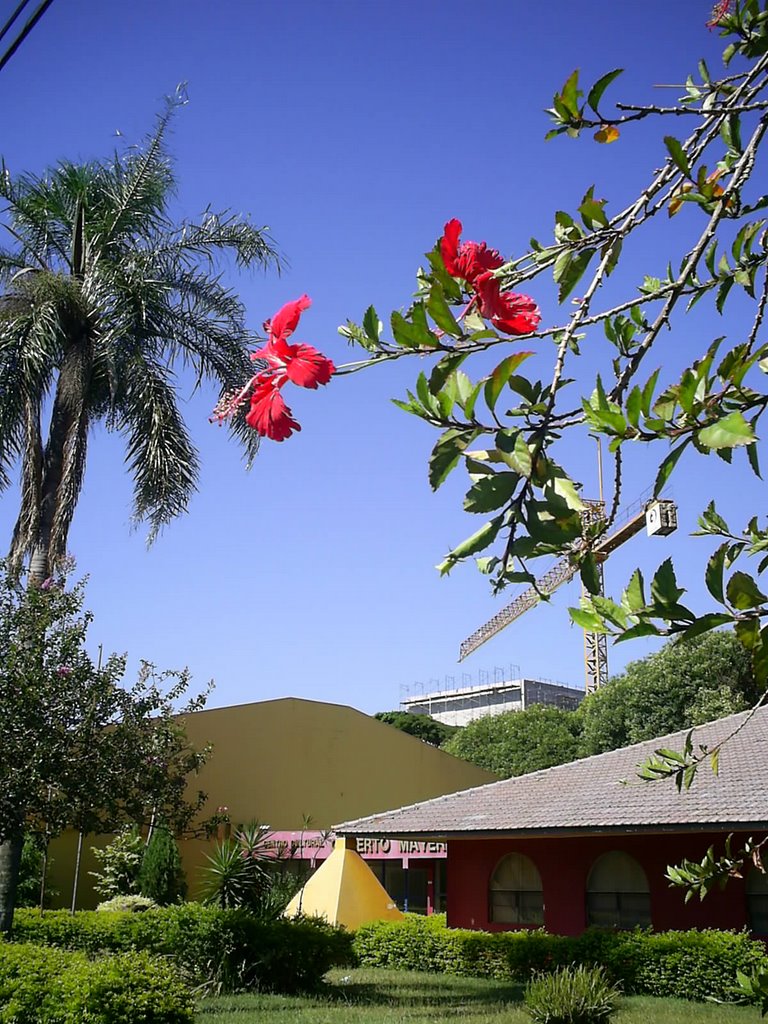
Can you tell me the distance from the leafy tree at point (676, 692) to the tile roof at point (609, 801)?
Result: 1051 cm

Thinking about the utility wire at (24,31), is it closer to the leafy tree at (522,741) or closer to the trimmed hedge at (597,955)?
the trimmed hedge at (597,955)

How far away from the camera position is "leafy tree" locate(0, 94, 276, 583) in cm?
1350

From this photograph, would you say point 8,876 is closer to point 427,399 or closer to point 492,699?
point 427,399

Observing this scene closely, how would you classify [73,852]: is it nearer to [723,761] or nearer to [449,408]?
[723,761]

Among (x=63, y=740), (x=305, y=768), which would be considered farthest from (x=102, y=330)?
(x=305, y=768)

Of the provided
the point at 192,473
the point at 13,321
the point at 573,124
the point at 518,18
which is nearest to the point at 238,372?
the point at 192,473

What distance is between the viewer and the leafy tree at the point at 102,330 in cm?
1350

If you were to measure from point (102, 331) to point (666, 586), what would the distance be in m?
13.9

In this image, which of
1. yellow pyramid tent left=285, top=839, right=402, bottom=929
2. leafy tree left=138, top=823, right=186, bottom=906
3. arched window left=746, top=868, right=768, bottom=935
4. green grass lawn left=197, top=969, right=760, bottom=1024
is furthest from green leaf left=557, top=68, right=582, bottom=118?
leafy tree left=138, top=823, right=186, bottom=906

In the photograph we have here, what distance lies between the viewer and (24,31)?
16.4 feet

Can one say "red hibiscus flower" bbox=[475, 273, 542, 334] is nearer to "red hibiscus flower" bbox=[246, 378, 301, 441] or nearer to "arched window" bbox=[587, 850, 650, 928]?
"red hibiscus flower" bbox=[246, 378, 301, 441]

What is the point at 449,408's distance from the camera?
138cm

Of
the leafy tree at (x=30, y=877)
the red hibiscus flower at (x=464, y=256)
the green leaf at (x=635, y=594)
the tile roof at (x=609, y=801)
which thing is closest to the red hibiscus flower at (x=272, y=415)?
the red hibiscus flower at (x=464, y=256)

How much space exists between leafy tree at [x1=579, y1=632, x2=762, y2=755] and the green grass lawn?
16062 mm
